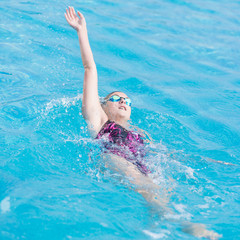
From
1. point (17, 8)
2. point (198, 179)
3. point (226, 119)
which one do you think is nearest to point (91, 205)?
point (198, 179)

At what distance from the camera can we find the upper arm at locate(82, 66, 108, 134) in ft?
14.6

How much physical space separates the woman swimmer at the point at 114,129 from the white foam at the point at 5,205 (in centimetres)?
127

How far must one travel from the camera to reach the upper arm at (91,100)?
4453mm

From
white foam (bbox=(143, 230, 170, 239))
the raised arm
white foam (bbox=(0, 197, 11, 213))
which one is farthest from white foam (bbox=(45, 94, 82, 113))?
white foam (bbox=(143, 230, 170, 239))

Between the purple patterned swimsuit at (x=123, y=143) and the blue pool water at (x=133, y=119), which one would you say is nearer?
the blue pool water at (x=133, y=119)

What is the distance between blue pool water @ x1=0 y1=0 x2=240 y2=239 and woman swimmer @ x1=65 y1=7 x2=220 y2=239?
0.15 m

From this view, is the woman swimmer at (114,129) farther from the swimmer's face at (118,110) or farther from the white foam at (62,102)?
the white foam at (62,102)

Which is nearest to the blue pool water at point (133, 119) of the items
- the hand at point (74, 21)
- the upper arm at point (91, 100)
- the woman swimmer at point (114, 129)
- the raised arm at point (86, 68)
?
the woman swimmer at point (114, 129)

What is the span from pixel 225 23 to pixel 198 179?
8.90 m

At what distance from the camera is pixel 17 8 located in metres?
10.1

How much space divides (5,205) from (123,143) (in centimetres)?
173

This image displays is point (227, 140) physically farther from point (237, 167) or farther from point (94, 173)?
point (94, 173)

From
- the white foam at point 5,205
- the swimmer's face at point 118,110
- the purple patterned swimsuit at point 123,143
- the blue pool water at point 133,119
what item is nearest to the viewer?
the white foam at point 5,205

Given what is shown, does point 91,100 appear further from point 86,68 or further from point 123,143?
point 123,143
